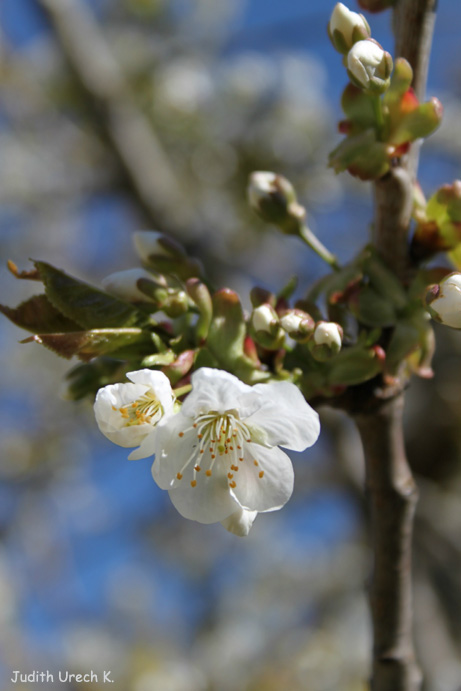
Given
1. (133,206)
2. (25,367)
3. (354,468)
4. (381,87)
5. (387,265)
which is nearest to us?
(381,87)

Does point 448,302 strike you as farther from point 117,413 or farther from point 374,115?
point 117,413

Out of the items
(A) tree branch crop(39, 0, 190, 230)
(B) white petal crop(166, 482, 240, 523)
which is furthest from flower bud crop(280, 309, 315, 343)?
(A) tree branch crop(39, 0, 190, 230)

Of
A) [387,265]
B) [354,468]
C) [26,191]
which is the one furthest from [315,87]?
[387,265]

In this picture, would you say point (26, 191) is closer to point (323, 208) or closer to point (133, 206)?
point (133, 206)

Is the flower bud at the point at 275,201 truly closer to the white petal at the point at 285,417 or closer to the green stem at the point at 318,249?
the green stem at the point at 318,249

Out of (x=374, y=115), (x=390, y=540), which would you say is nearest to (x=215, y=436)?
(x=390, y=540)

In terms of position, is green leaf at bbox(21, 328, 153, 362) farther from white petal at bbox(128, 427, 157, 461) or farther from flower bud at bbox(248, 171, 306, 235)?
flower bud at bbox(248, 171, 306, 235)

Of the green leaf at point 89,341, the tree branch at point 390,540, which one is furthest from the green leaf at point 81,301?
the tree branch at point 390,540
